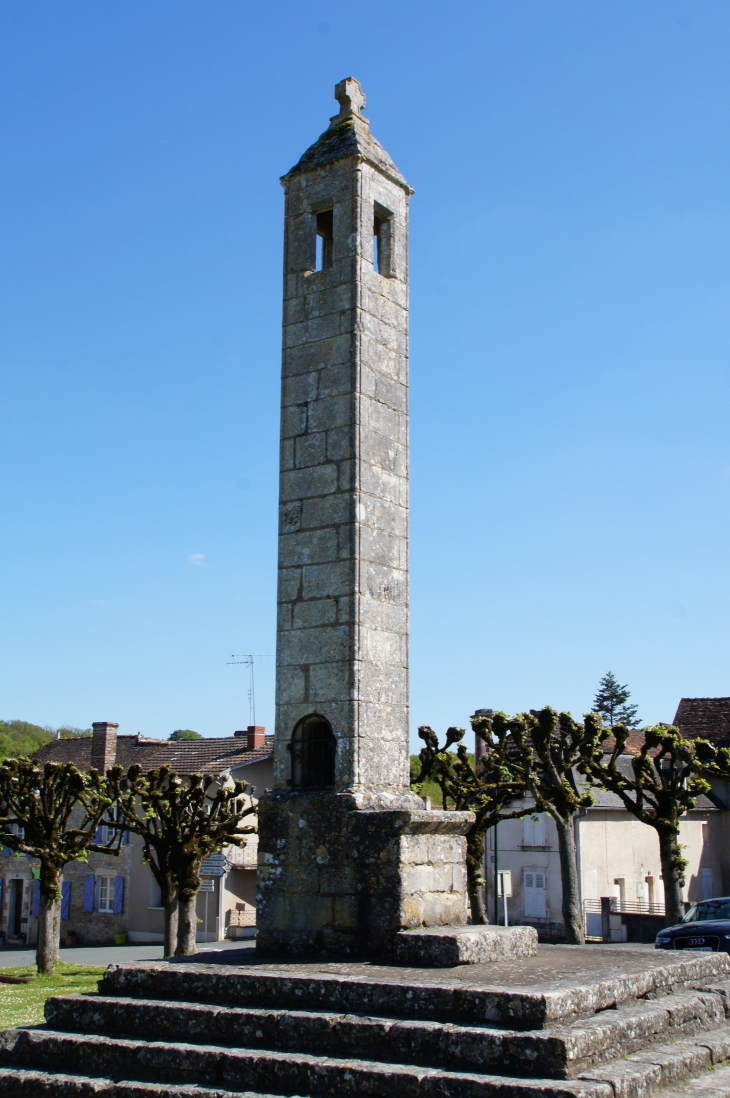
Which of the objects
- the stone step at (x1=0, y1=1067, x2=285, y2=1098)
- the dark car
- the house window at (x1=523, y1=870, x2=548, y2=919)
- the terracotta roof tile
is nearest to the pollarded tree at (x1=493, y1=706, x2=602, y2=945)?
the dark car

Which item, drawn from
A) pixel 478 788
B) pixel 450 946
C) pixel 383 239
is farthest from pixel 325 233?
pixel 478 788

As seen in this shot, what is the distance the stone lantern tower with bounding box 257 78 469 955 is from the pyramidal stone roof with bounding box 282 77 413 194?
0.06 feet

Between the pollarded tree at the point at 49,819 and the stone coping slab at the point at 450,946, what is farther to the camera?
the pollarded tree at the point at 49,819

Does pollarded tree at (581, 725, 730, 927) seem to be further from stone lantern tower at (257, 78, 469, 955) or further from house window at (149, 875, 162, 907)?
house window at (149, 875, 162, 907)

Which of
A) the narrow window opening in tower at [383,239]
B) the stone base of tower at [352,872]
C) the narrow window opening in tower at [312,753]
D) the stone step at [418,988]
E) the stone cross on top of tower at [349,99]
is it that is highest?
the stone cross on top of tower at [349,99]

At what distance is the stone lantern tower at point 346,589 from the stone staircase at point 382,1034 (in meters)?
0.73

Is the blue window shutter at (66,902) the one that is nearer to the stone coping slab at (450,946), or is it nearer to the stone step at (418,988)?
the stone step at (418,988)

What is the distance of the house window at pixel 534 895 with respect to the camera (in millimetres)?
29516

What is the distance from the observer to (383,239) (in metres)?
9.52

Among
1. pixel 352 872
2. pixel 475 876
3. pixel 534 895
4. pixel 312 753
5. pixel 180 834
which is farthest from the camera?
pixel 534 895

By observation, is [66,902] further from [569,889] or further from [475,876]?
[569,889]

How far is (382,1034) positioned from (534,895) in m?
25.3

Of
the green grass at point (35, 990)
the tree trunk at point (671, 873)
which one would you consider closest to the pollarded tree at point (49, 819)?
the green grass at point (35, 990)

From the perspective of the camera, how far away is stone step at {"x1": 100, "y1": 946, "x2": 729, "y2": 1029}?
598 centimetres
